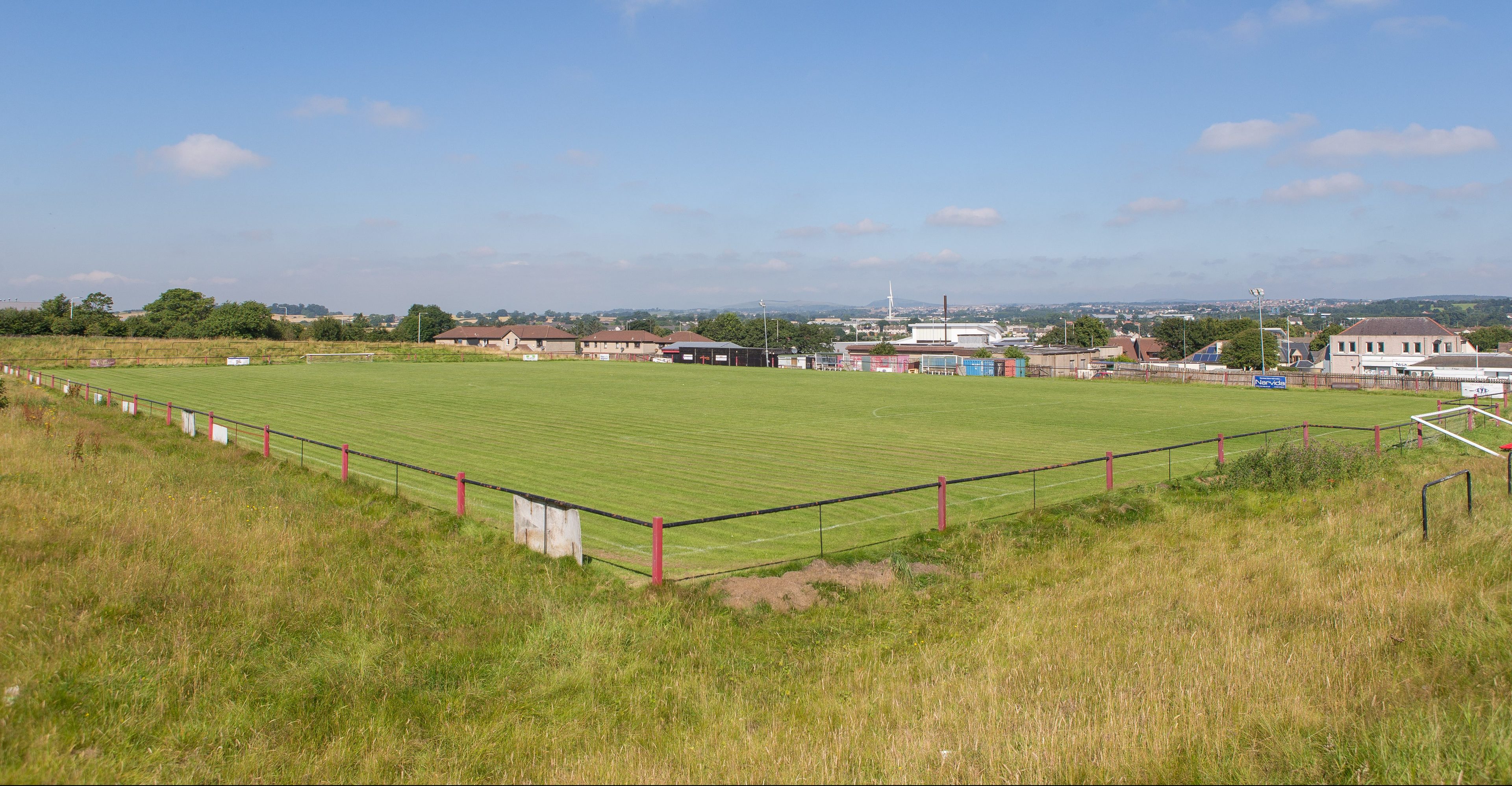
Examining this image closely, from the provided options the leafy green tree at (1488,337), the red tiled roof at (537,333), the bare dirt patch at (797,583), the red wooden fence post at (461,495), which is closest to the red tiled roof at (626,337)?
the red tiled roof at (537,333)

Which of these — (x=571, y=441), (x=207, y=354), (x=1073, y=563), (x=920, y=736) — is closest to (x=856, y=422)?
(x=571, y=441)

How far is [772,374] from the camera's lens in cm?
7431

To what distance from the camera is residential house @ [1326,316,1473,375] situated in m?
100

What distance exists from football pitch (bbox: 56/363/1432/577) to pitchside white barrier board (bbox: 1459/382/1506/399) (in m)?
2.86

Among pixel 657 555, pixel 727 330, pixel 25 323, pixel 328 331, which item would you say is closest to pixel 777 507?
pixel 657 555

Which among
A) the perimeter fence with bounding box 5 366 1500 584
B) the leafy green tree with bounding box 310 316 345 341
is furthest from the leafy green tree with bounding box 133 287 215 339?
the perimeter fence with bounding box 5 366 1500 584

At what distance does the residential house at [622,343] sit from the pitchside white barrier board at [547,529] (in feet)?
427

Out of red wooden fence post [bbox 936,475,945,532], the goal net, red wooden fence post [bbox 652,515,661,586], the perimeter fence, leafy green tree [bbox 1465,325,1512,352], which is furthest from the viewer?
leafy green tree [bbox 1465,325,1512,352]

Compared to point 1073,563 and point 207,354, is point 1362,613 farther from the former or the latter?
point 207,354

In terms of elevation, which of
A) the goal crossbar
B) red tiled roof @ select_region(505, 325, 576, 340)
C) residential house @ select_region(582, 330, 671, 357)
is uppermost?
red tiled roof @ select_region(505, 325, 576, 340)

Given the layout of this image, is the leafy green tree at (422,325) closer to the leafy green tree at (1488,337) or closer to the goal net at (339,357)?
the goal net at (339,357)

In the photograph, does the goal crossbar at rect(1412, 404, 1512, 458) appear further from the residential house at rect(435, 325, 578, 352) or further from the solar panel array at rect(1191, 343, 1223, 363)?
the residential house at rect(435, 325, 578, 352)

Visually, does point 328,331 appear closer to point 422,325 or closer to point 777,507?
point 422,325

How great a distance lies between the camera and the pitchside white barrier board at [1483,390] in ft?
152
